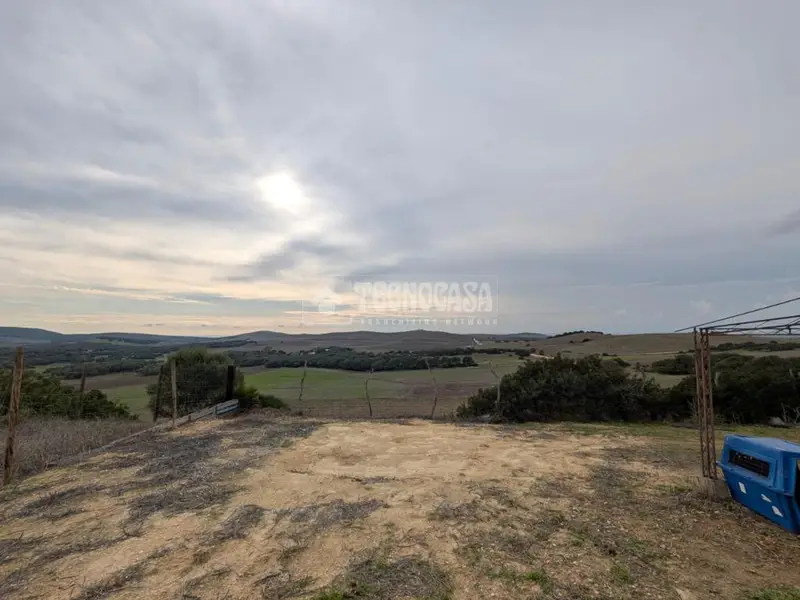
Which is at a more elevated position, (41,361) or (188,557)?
(41,361)

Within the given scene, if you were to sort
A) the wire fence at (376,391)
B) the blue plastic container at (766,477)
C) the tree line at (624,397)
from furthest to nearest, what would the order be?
the wire fence at (376,391), the tree line at (624,397), the blue plastic container at (766,477)

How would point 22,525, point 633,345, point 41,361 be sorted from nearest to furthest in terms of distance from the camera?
point 22,525 → point 41,361 → point 633,345

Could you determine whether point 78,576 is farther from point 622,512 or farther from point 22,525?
point 622,512

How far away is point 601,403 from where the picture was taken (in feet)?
36.6

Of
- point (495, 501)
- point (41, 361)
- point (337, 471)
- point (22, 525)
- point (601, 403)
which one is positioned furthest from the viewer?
point (41, 361)

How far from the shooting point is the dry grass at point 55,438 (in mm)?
6129

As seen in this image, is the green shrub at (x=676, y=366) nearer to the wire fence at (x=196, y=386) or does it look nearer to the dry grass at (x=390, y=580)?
the wire fence at (x=196, y=386)

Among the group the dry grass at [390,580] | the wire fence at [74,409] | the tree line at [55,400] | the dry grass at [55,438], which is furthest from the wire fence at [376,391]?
the dry grass at [390,580]

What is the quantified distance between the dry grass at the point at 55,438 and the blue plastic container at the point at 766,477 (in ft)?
28.5

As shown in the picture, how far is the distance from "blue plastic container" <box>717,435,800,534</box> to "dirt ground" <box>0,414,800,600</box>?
0.18 m

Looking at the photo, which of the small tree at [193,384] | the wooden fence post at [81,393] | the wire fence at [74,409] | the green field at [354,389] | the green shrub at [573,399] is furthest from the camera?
the green field at [354,389]

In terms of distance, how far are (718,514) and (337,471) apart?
4404mm

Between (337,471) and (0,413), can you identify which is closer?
(337,471)

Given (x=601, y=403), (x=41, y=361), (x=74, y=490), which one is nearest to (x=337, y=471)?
(x=74, y=490)
